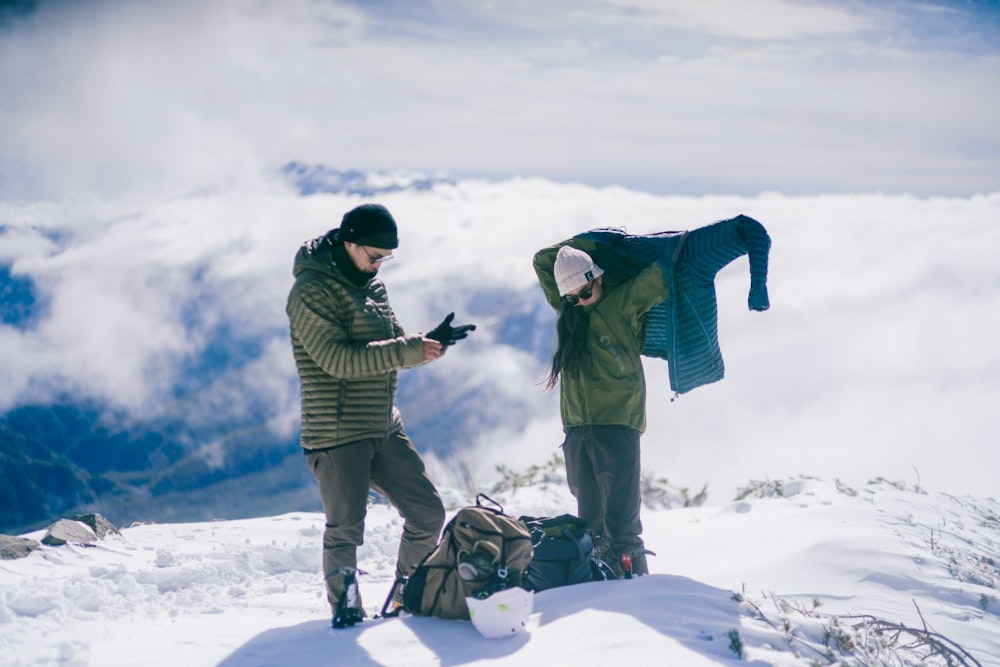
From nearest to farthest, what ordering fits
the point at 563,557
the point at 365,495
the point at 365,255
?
the point at 365,255 < the point at 365,495 < the point at 563,557

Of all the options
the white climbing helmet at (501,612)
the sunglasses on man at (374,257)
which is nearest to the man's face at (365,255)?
the sunglasses on man at (374,257)

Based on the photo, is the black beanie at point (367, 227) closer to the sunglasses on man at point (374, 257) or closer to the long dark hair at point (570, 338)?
the sunglasses on man at point (374, 257)

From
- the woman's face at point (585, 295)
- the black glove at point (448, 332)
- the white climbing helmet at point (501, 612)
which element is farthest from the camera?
the woman's face at point (585, 295)

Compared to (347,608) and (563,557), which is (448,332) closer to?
(347,608)

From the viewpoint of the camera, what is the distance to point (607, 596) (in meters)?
4.96

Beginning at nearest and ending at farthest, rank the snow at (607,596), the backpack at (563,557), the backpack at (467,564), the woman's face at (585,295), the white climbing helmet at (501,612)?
the snow at (607,596) → the white climbing helmet at (501,612) → the backpack at (467,564) → the backpack at (563,557) → the woman's face at (585,295)

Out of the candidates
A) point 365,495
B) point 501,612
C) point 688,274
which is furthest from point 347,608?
point 688,274

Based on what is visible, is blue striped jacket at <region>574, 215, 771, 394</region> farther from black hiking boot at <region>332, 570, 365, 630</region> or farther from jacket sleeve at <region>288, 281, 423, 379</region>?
black hiking boot at <region>332, 570, 365, 630</region>

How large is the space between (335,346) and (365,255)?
55 centimetres

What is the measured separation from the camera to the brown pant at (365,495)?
4836 mm

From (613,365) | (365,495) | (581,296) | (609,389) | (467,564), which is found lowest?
(467,564)

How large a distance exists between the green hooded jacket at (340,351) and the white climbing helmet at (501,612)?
3.78 feet

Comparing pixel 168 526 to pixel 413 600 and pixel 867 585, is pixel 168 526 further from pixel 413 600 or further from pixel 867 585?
pixel 867 585

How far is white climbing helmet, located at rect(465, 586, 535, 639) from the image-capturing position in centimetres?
449
